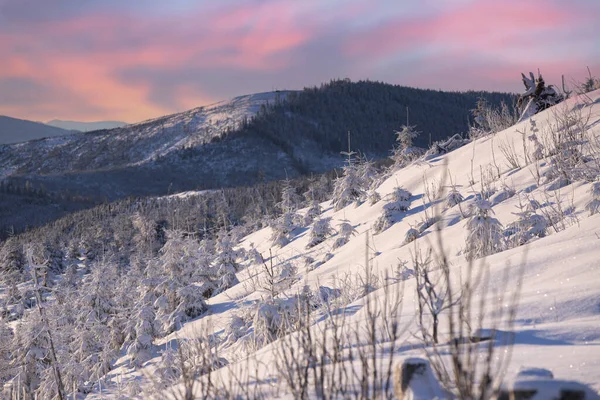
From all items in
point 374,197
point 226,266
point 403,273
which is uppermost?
point 374,197

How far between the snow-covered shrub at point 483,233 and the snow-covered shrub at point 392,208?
9.36 ft

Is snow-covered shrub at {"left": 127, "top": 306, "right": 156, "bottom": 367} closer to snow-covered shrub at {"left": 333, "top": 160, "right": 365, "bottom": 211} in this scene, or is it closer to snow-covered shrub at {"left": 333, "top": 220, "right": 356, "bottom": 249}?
snow-covered shrub at {"left": 333, "top": 220, "right": 356, "bottom": 249}

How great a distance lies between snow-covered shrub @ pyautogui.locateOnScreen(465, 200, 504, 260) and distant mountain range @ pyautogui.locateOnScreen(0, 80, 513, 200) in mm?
95922

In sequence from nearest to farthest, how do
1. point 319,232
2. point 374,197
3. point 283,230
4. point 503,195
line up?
→ point 503,195 < point 374,197 < point 319,232 < point 283,230

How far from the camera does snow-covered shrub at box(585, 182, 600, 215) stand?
4.75m

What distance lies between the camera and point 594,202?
4812 millimetres

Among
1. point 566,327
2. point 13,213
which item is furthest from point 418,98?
point 566,327

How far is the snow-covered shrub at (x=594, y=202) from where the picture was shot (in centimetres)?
475

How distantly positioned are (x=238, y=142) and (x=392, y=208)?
386 ft

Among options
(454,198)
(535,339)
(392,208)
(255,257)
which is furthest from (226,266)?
(535,339)

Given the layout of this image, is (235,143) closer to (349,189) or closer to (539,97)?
(349,189)

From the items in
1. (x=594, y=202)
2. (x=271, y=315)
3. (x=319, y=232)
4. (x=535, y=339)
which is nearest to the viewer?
(x=535, y=339)

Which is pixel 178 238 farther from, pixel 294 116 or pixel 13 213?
pixel 294 116

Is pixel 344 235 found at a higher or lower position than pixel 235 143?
lower
